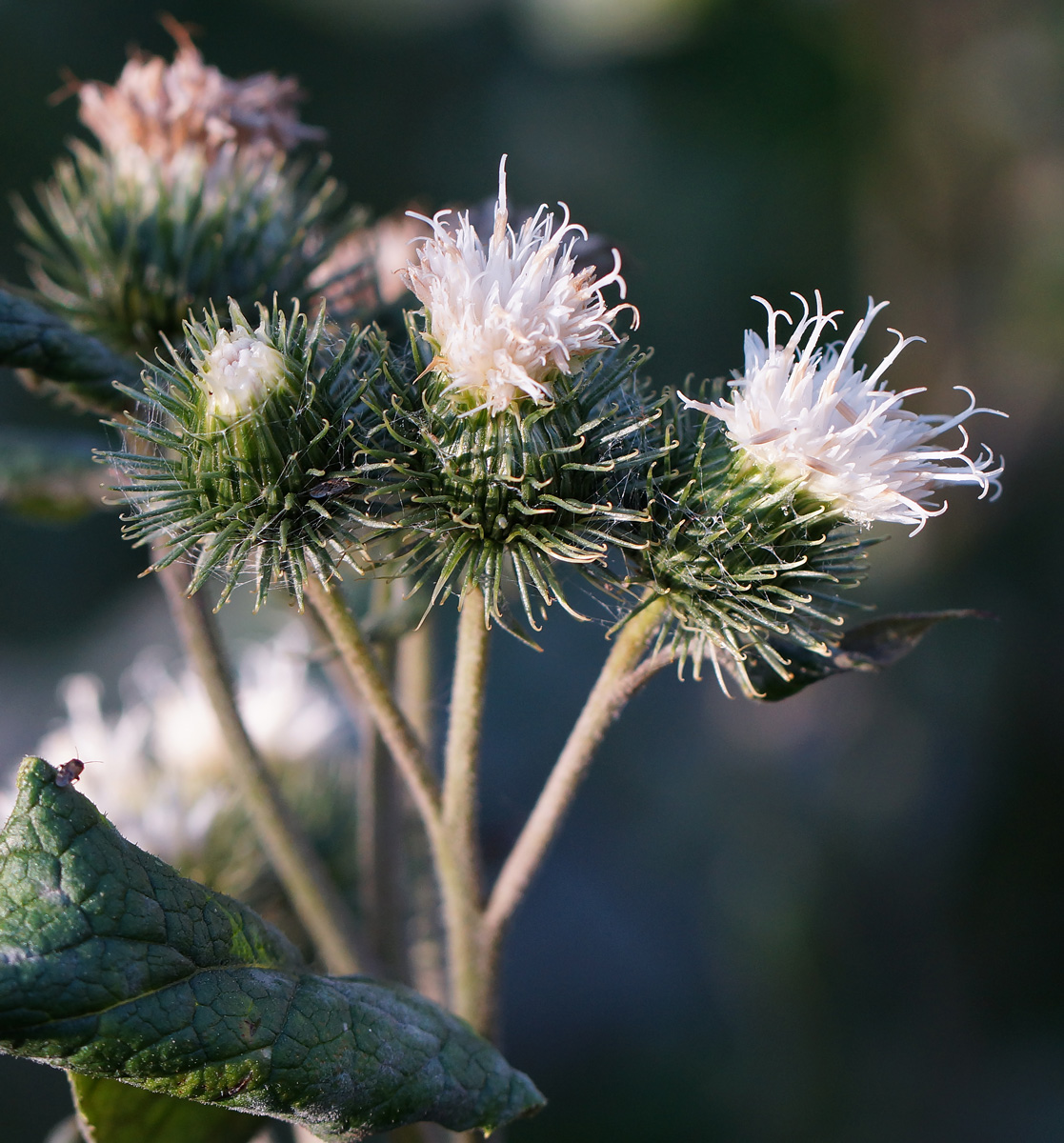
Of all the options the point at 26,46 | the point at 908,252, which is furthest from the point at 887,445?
the point at 26,46

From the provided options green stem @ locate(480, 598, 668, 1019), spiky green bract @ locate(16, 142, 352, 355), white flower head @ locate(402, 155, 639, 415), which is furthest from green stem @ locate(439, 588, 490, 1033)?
spiky green bract @ locate(16, 142, 352, 355)

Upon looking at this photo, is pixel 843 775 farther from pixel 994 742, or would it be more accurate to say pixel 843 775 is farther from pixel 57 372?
pixel 57 372

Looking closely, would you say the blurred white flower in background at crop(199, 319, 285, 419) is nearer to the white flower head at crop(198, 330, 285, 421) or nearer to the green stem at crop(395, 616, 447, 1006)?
the white flower head at crop(198, 330, 285, 421)

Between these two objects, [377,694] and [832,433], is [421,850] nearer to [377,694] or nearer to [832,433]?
[377,694]

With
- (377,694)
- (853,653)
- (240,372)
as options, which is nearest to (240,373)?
(240,372)

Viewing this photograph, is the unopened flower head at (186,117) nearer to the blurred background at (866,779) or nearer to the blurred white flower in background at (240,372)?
the blurred white flower in background at (240,372)

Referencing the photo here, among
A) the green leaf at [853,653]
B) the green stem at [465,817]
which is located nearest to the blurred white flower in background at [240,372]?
the green stem at [465,817]

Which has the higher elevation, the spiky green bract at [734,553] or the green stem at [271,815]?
the spiky green bract at [734,553]
